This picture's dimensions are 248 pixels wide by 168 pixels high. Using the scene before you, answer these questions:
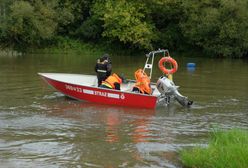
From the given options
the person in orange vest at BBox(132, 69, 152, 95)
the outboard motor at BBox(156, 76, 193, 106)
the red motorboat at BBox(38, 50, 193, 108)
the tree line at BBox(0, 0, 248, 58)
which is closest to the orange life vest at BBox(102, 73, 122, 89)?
the red motorboat at BBox(38, 50, 193, 108)

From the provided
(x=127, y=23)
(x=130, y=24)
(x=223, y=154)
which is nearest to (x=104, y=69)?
(x=223, y=154)

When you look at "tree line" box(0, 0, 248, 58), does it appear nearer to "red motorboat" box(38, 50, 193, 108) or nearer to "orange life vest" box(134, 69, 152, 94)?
"red motorboat" box(38, 50, 193, 108)

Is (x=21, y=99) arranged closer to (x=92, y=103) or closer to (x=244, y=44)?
(x=92, y=103)

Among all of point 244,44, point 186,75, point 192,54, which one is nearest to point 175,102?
point 186,75

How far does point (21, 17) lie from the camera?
157ft

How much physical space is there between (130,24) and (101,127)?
37.5m

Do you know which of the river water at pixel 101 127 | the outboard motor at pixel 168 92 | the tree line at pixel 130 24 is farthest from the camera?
the tree line at pixel 130 24

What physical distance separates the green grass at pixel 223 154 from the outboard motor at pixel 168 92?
5401 millimetres

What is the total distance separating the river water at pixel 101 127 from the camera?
972 cm

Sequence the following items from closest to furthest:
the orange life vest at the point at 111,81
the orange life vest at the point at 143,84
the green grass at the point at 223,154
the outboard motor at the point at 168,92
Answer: the green grass at the point at 223,154 → the outboard motor at the point at 168,92 → the orange life vest at the point at 143,84 → the orange life vest at the point at 111,81

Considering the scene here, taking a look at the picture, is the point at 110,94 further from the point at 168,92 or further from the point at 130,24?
the point at 130,24

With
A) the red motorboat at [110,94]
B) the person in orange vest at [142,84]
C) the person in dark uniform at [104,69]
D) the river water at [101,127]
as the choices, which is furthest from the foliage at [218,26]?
the person in orange vest at [142,84]

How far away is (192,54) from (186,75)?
2183 centimetres

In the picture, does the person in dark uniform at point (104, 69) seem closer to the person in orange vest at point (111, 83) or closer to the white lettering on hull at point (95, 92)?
the person in orange vest at point (111, 83)
